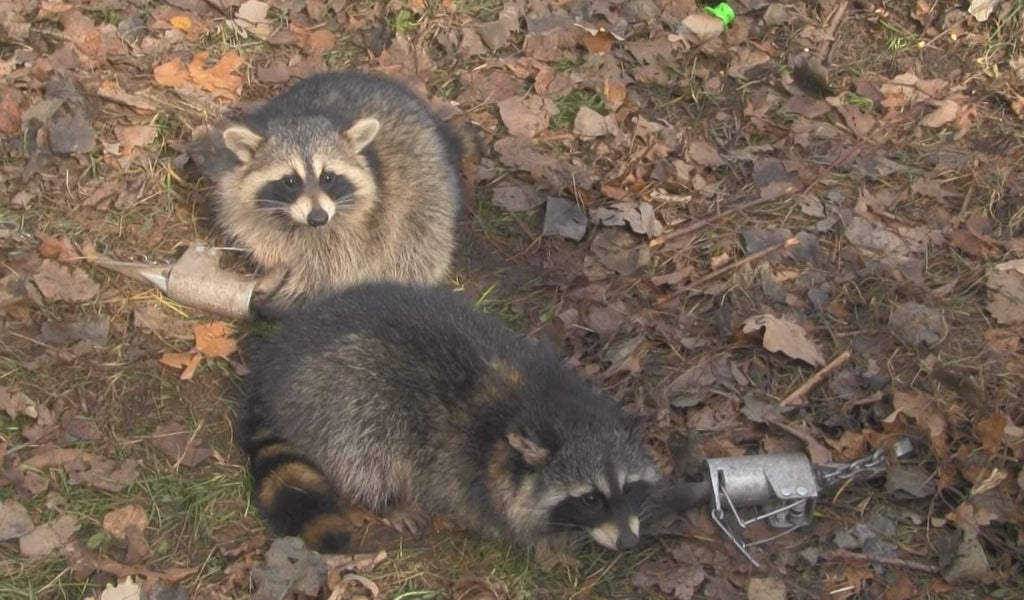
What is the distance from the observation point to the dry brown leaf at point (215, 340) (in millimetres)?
4277

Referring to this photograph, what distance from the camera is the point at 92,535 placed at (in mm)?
3625

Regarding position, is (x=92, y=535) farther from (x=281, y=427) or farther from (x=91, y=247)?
(x=91, y=247)

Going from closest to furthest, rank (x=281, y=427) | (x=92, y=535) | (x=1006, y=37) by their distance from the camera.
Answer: (x=92, y=535) → (x=281, y=427) → (x=1006, y=37)

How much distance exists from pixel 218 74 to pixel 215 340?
5.23 ft

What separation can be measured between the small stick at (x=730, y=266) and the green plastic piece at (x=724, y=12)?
1.51m

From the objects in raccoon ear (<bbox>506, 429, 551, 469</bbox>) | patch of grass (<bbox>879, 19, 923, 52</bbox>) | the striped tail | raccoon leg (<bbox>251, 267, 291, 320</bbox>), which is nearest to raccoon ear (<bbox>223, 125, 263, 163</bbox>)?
raccoon leg (<bbox>251, 267, 291, 320</bbox>)

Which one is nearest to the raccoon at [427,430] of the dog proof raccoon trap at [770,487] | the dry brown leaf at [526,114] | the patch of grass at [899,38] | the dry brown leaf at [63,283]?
the dog proof raccoon trap at [770,487]

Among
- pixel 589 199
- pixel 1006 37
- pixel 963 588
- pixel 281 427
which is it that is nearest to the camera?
pixel 963 588

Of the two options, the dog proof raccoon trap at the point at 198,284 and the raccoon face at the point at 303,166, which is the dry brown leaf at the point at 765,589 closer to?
the raccoon face at the point at 303,166

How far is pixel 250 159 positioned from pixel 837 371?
232 cm

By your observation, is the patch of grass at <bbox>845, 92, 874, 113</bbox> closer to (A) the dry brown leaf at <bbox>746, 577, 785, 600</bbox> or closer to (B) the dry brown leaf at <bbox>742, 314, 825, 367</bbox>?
(B) the dry brown leaf at <bbox>742, 314, 825, 367</bbox>

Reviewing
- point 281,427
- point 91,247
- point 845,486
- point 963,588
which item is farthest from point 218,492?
point 963,588

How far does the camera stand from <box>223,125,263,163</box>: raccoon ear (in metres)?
4.30

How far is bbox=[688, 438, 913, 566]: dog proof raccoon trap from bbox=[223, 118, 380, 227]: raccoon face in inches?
68.7
